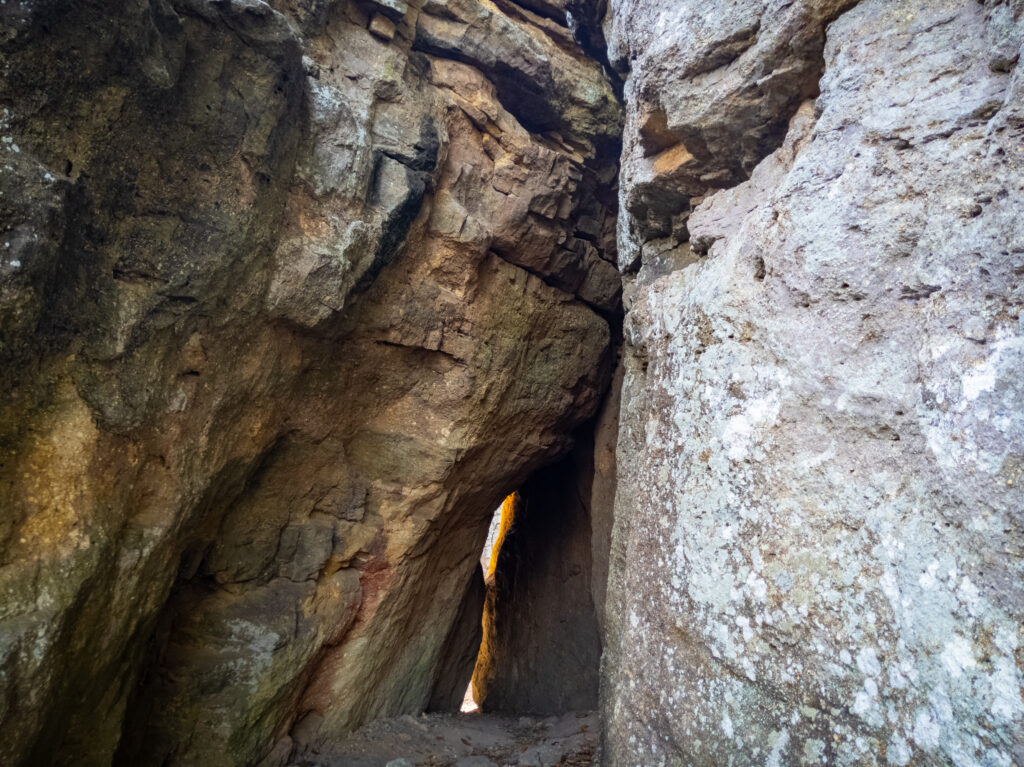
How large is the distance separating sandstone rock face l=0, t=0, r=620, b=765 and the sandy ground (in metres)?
0.19

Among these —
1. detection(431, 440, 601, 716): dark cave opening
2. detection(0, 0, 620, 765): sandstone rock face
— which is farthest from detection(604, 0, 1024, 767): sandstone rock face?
detection(431, 440, 601, 716): dark cave opening

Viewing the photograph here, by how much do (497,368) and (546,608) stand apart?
158 inches

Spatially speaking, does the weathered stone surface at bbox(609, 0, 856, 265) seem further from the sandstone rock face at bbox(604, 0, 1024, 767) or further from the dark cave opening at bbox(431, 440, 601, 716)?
the dark cave opening at bbox(431, 440, 601, 716)

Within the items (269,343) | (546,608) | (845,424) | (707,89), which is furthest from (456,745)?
(707,89)

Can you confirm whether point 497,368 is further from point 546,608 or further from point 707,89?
point 546,608

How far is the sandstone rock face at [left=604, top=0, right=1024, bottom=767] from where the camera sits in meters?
1.86

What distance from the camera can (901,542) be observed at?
201cm

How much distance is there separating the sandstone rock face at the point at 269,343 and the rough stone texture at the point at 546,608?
5.64ft

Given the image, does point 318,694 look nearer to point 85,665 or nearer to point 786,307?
→ point 85,665

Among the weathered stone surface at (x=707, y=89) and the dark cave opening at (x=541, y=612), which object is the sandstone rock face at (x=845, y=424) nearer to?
the weathered stone surface at (x=707, y=89)

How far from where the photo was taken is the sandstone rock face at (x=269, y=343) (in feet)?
9.94

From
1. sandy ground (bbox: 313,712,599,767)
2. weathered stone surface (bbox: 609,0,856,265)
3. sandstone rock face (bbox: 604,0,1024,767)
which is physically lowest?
sandy ground (bbox: 313,712,599,767)

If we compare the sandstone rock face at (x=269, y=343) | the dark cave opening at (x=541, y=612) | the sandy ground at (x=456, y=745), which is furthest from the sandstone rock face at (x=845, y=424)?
the dark cave opening at (x=541, y=612)

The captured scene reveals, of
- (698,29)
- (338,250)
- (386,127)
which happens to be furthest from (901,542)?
(386,127)
